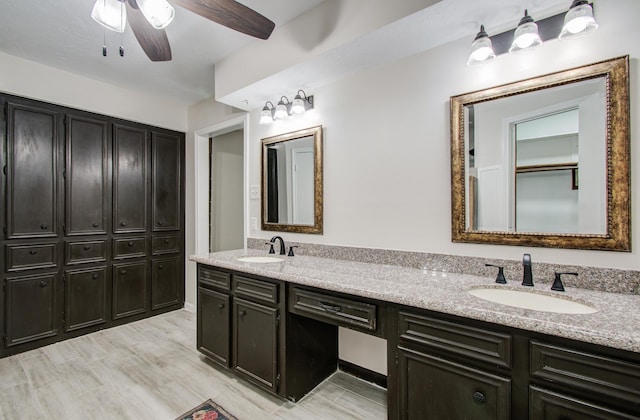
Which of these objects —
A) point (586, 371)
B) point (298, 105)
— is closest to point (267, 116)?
point (298, 105)

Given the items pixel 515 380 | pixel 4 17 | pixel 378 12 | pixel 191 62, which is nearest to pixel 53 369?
pixel 4 17

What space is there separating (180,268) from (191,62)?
240 centimetres

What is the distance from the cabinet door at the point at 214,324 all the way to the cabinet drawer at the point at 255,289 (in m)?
0.16

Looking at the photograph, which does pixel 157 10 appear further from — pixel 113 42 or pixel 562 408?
pixel 562 408

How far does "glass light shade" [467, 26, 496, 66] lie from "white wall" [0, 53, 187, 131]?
333 centimetres

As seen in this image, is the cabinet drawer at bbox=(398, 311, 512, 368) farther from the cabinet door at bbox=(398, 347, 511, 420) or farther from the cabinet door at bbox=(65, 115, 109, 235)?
the cabinet door at bbox=(65, 115, 109, 235)

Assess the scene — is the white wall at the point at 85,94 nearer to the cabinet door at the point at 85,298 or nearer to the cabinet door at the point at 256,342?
the cabinet door at the point at 85,298

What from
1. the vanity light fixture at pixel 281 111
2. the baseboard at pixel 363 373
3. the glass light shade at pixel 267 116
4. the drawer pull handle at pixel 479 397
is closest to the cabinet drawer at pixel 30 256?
the glass light shade at pixel 267 116

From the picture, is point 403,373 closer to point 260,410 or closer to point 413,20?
point 260,410

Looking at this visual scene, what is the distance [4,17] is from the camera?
1.95 metres

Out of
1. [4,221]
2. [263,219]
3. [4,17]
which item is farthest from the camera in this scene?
[263,219]

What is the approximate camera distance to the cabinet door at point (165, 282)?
3.39 meters

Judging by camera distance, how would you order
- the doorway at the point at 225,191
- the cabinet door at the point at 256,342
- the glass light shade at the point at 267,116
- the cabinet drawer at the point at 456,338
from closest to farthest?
the cabinet drawer at the point at 456,338, the cabinet door at the point at 256,342, the glass light shade at the point at 267,116, the doorway at the point at 225,191

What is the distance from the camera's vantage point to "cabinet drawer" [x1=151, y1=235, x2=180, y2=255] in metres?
3.39
